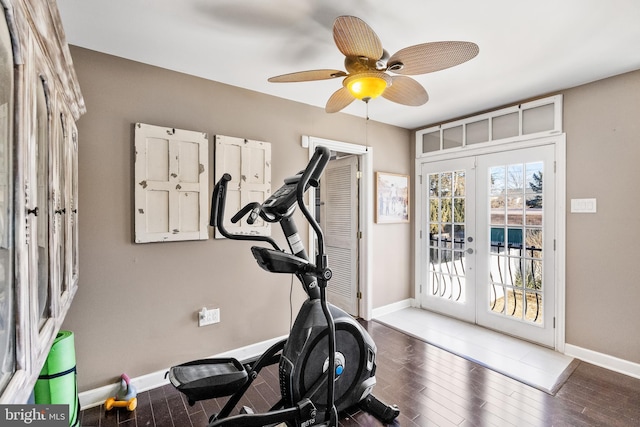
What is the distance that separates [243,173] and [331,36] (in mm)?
1364

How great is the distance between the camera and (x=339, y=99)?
7.79ft

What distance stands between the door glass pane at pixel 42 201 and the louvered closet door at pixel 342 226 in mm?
3070

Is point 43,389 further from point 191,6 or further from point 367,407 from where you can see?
point 191,6

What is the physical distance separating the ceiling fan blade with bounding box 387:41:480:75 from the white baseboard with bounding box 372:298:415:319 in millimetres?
2927

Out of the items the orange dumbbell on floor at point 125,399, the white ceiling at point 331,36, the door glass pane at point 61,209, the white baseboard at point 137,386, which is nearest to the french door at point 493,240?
the white ceiling at point 331,36

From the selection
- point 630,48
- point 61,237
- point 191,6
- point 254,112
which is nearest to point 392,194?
point 254,112

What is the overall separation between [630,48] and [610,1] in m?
0.77

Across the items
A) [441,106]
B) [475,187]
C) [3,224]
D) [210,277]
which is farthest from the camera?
[475,187]

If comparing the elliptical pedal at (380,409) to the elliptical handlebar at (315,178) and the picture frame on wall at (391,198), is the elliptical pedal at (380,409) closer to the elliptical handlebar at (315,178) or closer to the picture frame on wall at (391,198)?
the elliptical handlebar at (315,178)

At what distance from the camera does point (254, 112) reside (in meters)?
2.91

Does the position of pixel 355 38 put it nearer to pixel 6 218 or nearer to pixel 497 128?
pixel 6 218

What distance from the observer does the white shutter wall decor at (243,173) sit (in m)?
2.70

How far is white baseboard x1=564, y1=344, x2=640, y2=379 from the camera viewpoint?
2.54 m

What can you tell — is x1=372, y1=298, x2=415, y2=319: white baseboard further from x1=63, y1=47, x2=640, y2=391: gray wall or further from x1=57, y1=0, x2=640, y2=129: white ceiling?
x1=57, y1=0, x2=640, y2=129: white ceiling
